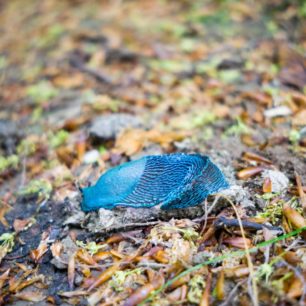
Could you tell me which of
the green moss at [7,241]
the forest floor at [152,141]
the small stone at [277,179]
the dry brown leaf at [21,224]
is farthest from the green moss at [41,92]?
the small stone at [277,179]

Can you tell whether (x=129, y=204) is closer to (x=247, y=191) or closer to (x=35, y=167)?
(x=247, y=191)

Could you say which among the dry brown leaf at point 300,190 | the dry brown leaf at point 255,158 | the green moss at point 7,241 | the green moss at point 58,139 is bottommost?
the green moss at point 7,241

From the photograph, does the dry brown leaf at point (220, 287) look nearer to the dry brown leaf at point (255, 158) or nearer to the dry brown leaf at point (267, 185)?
the dry brown leaf at point (267, 185)

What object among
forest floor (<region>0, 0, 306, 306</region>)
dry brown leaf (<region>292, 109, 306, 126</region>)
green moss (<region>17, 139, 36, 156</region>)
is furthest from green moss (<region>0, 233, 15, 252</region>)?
dry brown leaf (<region>292, 109, 306, 126</region>)

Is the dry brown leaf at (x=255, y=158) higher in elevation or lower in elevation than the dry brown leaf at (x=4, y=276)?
higher

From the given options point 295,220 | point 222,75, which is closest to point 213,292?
point 295,220

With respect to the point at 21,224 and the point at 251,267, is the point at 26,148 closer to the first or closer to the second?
the point at 21,224

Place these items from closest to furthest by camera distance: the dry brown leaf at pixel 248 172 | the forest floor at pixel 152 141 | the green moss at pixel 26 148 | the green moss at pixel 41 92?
the forest floor at pixel 152 141 → the dry brown leaf at pixel 248 172 → the green moss at pixel 26 148 → the green moss at pixel 41 92

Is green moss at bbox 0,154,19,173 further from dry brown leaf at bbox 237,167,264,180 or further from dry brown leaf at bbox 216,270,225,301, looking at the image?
dry brown leaf at bbox 216,270,225,301
